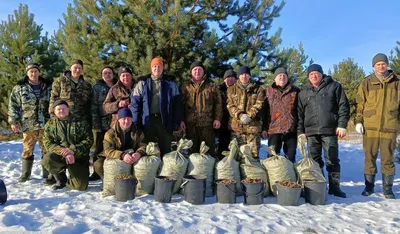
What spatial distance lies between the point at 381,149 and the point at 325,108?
3.21 feet

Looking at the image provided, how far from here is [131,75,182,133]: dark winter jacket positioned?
4.91 meters

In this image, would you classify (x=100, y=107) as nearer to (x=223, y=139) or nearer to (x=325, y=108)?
(x=223, y=139)

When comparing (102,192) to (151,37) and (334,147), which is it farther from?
(334,147)

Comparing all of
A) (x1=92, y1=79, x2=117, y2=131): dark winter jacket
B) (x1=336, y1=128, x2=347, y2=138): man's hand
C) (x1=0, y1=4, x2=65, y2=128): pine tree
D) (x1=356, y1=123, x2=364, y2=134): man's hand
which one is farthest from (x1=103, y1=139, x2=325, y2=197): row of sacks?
(x1=0, y1=4, x2=65, y2=128): pine tree

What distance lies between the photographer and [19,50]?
1036 centimetres

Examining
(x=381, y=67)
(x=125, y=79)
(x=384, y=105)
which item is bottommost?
(x=384, y=105)

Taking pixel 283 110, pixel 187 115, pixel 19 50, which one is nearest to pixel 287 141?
pixel 283 110

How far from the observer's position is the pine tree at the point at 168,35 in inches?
233

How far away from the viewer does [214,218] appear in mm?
3459

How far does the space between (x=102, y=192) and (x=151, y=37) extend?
9.60ft

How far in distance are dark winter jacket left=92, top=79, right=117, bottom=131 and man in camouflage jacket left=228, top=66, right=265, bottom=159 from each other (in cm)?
198

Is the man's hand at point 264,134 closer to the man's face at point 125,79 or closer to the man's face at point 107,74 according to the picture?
the man's face at point 125,79

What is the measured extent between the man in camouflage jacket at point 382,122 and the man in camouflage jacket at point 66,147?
398 cm

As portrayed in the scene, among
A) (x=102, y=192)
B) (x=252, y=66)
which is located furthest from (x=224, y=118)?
(x=102, y=192)
